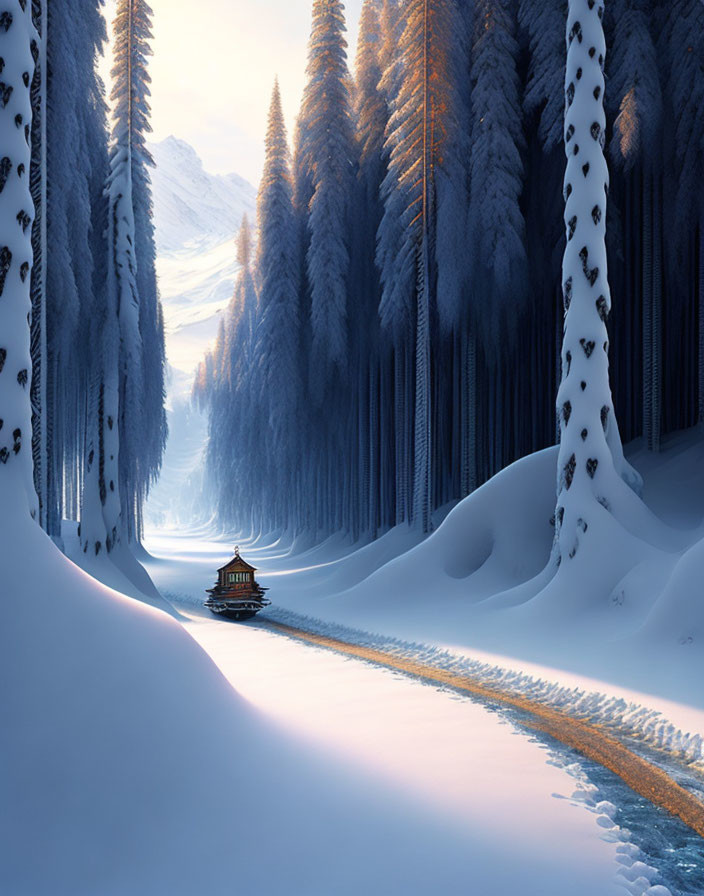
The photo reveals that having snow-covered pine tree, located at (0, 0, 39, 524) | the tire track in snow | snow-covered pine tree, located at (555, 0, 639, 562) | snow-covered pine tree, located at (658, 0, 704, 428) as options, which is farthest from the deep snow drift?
snow-covered pine tree, located at (0, 0, 39, 524)

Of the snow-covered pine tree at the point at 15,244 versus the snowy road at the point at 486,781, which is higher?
the snow-covered pine tree at the point at 15,244

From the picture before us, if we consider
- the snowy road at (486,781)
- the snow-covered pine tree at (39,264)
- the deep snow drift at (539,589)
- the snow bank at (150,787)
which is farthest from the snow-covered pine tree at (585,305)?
the snow-covered pine tree at (39,264)

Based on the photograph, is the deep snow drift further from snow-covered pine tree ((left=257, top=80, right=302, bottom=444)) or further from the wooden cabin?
snow-covered pine tree ((left=257, top=80, right=302, bottom=444))

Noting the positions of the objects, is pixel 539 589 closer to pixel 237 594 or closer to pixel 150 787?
pixel 237 594

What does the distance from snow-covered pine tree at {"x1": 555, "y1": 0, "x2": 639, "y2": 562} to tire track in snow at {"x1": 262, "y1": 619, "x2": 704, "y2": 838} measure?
3140 millimetres

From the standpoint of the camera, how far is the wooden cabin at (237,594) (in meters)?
14.3

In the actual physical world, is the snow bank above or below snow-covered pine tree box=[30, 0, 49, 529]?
below

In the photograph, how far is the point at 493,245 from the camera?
16.7 metres

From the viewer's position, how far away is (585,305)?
10977mm

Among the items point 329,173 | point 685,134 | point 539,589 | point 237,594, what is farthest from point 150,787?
point 329,173

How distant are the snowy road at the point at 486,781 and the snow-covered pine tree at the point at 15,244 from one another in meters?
2.43

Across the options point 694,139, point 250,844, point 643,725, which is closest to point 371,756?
point 250,844

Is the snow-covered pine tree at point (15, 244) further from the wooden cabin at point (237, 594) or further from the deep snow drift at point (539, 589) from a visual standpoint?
the wooden cabin at point (237, 594)

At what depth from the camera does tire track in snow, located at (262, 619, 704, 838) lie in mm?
4516
